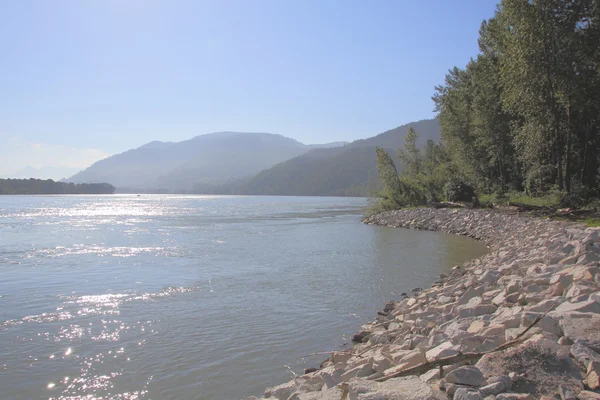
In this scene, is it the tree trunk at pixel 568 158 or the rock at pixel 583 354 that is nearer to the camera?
the rock at pixel 583 354

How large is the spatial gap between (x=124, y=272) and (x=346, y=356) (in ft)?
36.5

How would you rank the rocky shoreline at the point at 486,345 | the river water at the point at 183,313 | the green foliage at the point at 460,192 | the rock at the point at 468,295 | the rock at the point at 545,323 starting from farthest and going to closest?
the green foliage at the point at 460,192 < the rock at the point at 468,295 < the river water at the point at 183,313 < the rock at the point at 545,323 < the rocky shoreline at the point at 486,345

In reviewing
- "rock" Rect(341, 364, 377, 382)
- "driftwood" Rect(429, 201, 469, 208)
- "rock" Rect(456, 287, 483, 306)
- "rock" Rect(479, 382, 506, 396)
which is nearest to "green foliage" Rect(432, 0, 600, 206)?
"driftwood" Rect(429, 201, 469, 208)

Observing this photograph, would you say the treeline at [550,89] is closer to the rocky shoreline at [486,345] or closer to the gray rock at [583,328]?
the rocky shoreline at [486,345]

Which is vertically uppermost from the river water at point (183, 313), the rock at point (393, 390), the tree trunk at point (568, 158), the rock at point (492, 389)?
the tree trunk at point (568, 158)

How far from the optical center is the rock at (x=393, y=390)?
369cm

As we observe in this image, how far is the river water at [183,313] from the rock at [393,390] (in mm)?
2270

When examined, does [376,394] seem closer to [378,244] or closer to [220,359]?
[220,359]

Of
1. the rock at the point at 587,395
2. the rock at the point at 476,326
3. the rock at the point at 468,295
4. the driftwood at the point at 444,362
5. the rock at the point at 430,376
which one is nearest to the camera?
the rock at the point at 587,395

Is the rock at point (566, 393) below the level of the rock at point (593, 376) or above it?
below

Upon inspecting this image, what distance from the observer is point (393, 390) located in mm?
3863

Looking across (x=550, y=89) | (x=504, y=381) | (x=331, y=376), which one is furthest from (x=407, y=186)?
(x=504, y=381)

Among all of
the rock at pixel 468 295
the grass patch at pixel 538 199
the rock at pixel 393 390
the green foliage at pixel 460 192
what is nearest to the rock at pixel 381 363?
the rock at pixel 393 390

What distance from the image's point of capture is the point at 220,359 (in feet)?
22.5
